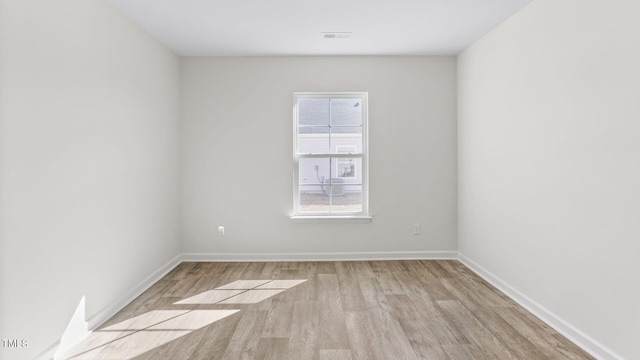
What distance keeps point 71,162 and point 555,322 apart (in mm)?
3500

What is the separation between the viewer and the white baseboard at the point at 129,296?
275 cm

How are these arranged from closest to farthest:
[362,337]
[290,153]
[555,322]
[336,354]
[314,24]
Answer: [336,354] < [362,337] < [555,322] < [314,24] < [290,153]

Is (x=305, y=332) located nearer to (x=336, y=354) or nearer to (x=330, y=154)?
(x=336, y=354)

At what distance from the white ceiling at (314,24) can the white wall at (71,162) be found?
374mm

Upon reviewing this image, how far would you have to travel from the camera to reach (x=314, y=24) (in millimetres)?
3467

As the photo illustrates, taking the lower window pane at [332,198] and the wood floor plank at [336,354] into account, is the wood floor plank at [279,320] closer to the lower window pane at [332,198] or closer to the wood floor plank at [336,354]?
the wood floor plank at [336,354]

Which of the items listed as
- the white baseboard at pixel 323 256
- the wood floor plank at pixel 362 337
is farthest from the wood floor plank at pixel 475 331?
the white baseboard at pixel 323 256

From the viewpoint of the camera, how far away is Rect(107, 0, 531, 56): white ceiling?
3.05 m

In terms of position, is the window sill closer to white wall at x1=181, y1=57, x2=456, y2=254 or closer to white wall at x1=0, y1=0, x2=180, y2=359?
white wall at x1=181, y1=57, x2=456, y2=254

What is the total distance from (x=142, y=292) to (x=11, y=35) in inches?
92.1

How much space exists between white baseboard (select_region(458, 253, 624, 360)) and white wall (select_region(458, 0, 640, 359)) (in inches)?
1.1

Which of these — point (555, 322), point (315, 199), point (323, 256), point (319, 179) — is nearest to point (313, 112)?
point (319, 179)

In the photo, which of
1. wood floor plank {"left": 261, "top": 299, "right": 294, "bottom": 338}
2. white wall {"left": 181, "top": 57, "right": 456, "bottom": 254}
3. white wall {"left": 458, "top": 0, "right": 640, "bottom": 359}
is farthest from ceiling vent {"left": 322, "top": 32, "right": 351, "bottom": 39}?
wood floor plank {"left": 261, "top": 299, "right": 294, "bottom": 338}

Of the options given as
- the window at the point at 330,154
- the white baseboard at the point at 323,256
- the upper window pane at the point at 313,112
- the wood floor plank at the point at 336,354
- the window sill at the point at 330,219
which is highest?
the upper window pane at the point at 313,112
